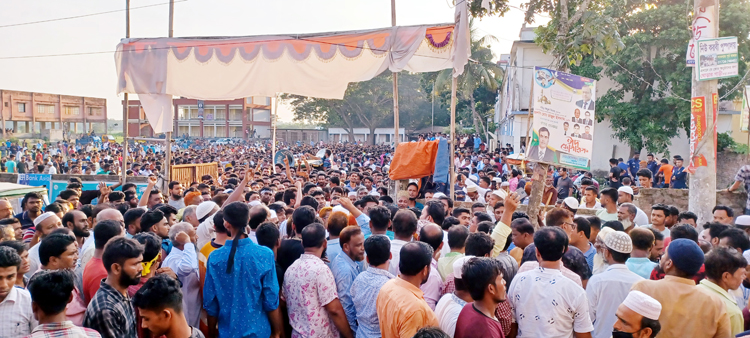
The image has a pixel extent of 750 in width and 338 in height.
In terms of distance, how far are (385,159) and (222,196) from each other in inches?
621

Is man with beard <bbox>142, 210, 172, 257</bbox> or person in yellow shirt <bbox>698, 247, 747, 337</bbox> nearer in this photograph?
person in yellow shirt <bbox>698, 247, 747, 337</bbox>

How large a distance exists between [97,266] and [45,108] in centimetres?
5134

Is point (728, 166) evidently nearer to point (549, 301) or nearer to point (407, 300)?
point (549, 301)

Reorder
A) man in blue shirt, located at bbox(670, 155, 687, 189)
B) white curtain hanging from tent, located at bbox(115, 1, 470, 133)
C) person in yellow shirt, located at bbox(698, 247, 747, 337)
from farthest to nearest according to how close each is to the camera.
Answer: man in blue shirt, located at bbox(670, 155, 687, 189) < white curtain hanging from tent, located at bbox(115, 1, 470, 133) < person in yellow shirt, located at bbox(698, 247, 747, 337)

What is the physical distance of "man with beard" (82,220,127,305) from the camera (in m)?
3.67

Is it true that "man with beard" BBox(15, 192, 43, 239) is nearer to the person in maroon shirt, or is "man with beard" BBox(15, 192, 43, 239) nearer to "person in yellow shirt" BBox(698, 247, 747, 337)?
the person in maroon shirt

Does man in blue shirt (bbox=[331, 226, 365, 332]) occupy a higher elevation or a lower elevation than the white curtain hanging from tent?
lower

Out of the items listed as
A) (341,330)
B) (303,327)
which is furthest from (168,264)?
(341,330)

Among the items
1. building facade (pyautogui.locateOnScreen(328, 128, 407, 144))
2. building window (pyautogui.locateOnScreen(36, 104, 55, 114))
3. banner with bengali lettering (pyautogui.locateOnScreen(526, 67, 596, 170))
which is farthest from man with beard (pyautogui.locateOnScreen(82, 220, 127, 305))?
building facade (pyautogui.locateOnScreen(328, 128, 407, 144))

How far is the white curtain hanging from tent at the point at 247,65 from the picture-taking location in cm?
885

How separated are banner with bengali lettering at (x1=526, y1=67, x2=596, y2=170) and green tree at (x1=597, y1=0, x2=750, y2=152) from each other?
13.7 meters

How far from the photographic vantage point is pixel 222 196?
24.7 ft

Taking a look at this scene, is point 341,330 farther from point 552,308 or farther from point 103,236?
point 103,236

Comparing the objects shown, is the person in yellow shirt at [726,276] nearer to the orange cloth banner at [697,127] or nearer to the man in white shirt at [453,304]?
the man in white shirt at [453,304]
